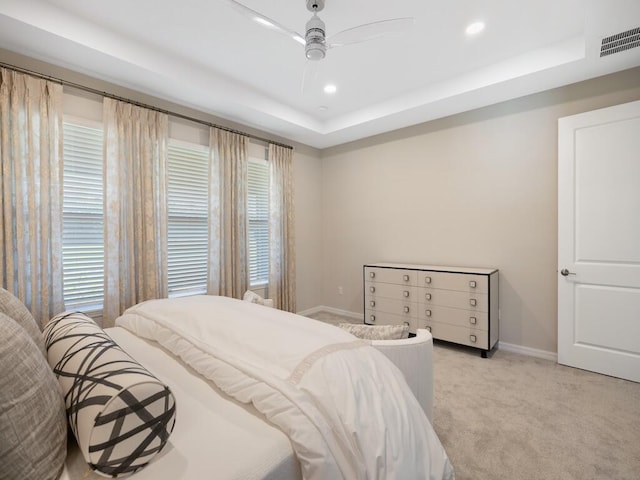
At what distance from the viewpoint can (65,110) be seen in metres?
2.54

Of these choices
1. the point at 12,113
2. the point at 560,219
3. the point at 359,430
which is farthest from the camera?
the point at 560,219

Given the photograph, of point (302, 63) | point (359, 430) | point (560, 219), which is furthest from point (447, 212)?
point (359, 430)

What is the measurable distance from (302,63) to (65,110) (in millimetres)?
2098

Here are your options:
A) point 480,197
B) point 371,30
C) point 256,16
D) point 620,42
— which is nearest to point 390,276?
point 480,197

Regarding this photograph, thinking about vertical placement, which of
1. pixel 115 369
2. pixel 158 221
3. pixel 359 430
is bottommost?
pixel 359 430

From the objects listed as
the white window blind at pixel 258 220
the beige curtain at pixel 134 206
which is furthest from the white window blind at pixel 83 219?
the white window blind at pixel 258 220

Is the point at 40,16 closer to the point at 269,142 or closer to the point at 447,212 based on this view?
the point at 269,142

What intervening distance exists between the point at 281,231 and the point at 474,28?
2979 millimetres

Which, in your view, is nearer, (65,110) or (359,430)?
(359,430)

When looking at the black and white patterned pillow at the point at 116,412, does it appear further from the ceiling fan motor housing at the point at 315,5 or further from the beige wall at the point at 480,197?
the beige wall at the point at 480,197

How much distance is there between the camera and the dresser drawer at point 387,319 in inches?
140

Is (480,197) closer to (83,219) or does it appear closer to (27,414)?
(27,414)

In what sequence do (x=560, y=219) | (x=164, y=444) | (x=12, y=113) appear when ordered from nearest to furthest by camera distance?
(x=164, y=444), (x=12, y=113), (x=560, y=219)

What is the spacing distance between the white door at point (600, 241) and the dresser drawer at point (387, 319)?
1392mm
